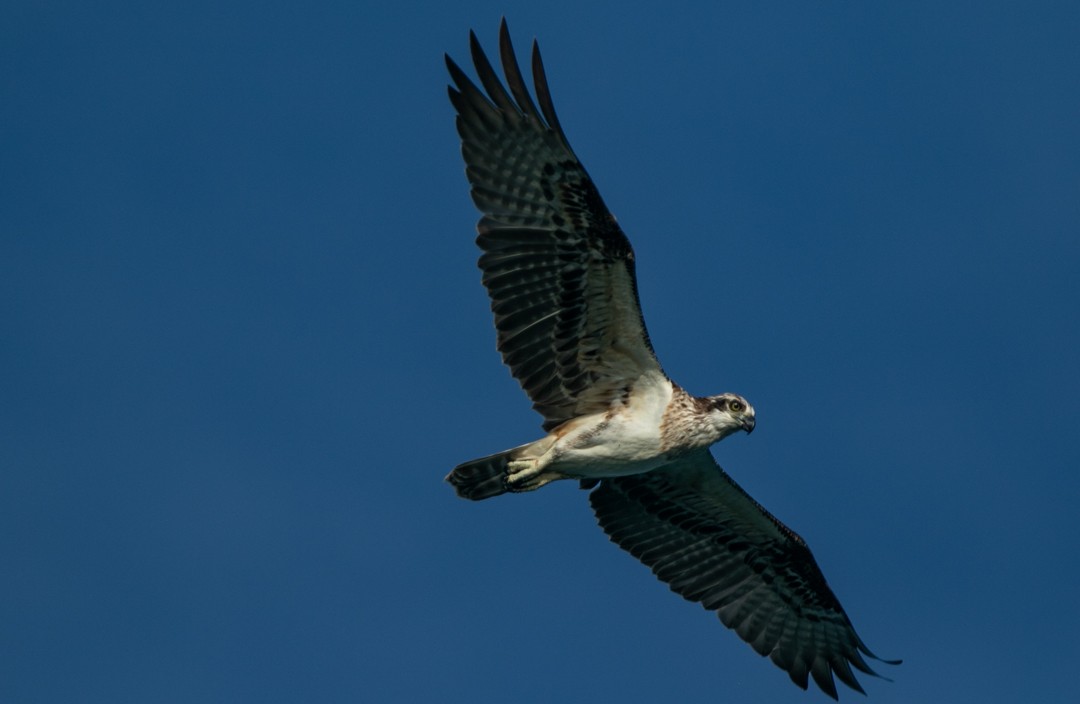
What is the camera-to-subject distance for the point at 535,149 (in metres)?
15.6

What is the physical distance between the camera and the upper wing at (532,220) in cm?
1559

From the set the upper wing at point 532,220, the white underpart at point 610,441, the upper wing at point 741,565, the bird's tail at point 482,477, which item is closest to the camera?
the upper wing at point 532,220

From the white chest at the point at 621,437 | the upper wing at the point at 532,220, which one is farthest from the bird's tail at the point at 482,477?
the upper wing at the point at 532,220

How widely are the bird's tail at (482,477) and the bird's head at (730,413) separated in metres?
2.03

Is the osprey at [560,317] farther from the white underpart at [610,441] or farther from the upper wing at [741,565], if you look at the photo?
the upper wing at [741,565]

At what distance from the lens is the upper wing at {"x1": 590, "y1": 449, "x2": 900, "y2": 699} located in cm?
1789

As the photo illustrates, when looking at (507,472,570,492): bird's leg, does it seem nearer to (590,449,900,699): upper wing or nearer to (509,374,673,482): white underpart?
(509,374,673,482): white underpart

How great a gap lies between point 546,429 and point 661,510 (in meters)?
2.35

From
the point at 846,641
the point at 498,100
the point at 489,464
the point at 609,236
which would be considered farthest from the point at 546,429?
the point at 846,641

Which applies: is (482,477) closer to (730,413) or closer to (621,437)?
(621,437)

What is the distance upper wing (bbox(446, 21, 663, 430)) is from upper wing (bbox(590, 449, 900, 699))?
2.76m

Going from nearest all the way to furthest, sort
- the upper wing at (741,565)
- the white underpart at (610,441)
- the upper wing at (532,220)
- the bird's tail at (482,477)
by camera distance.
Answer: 1. the upper wing at (532,220)
2. the bird's tail at (482,477)
3. the white underpart at (610,441)
4. the upper wing at (741,565)

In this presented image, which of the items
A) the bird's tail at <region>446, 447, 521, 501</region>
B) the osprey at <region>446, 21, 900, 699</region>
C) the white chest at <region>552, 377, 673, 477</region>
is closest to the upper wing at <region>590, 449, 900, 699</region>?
the osprey at <region>446, 21, 900, 699</region>

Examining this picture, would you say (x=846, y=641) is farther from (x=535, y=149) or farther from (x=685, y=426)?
(x=535, y=149)
